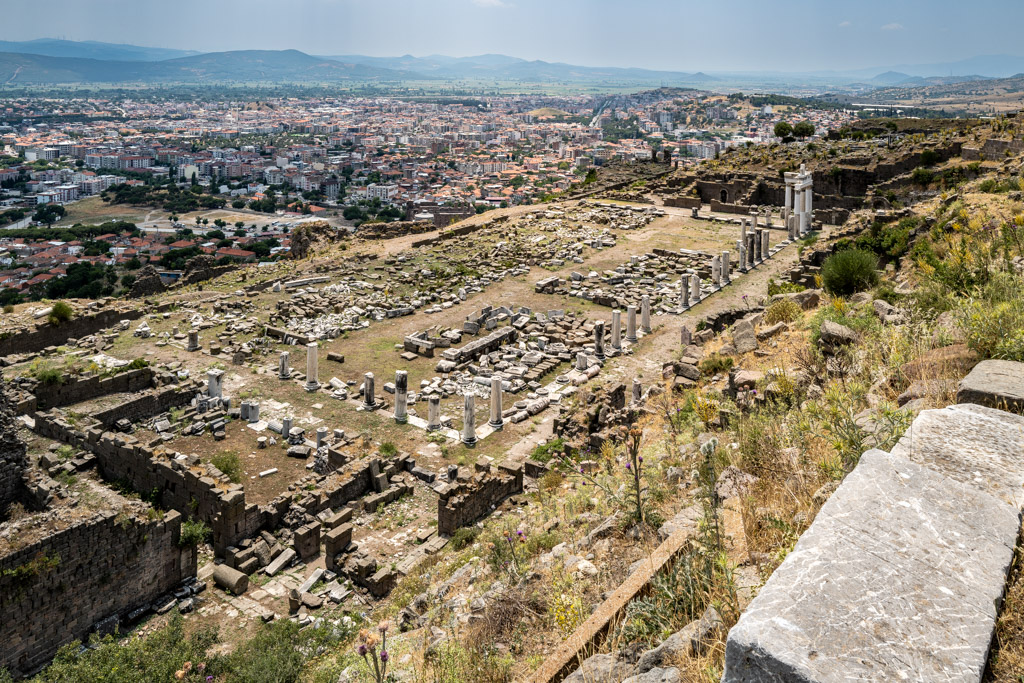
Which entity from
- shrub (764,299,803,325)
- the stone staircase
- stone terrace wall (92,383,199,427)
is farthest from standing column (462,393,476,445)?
the stone staircase

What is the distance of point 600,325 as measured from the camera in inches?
700

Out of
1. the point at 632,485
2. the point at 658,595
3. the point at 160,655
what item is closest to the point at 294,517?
the point at 160,655

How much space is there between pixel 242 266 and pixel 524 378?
820 inches

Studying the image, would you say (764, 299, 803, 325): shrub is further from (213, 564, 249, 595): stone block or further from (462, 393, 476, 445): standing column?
(213, 564, 249, 595): stone block

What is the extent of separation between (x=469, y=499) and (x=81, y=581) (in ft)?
17.1

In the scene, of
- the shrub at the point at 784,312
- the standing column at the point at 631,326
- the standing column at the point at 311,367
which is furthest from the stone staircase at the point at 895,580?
the standing column at the point at 631,326

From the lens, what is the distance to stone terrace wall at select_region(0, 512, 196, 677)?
820 cm

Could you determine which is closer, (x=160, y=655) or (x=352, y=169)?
(x=160, y=655)

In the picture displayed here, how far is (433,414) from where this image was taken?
47.3 ft

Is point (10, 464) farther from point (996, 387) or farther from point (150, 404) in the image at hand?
point (996, 387)

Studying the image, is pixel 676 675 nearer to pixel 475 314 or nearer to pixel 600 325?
pixel 600 325

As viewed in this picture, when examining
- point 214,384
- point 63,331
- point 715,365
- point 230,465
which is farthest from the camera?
point 63,331

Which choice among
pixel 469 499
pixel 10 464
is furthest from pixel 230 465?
pixel 469 499

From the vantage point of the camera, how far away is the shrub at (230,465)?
12208mm
